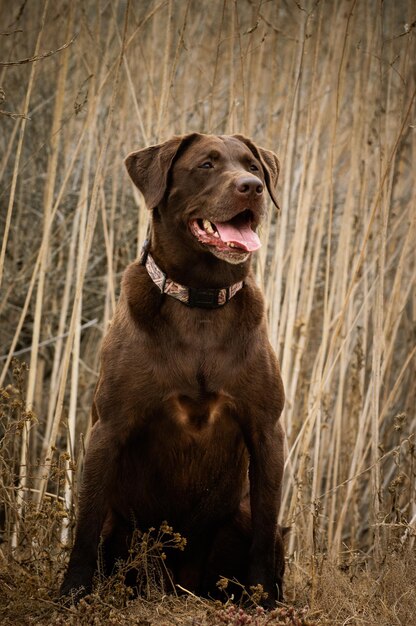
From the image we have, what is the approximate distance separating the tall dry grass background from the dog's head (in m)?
0.55

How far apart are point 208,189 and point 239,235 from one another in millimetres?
205

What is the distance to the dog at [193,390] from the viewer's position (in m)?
2.84

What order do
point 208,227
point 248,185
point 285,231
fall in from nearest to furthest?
point 248,185
point 208,227
point 285,231

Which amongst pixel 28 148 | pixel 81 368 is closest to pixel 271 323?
pixel 81 368

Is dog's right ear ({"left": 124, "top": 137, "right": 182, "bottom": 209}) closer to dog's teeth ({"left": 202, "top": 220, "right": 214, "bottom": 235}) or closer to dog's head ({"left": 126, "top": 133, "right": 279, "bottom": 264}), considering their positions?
dog's head ({"left": 126, "top": 133, "right": 279, "bottom": 264})

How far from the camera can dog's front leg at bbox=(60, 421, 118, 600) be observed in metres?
2.84

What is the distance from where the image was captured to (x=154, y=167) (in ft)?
10.1

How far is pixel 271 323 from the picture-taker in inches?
162

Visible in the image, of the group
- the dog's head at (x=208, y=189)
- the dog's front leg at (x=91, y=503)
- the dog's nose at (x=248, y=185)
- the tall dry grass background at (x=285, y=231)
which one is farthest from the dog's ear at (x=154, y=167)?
the dog's front leg at (x=91, y=503)

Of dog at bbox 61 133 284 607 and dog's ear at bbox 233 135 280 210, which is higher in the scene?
dog's ear at bbox 233 135 280 210

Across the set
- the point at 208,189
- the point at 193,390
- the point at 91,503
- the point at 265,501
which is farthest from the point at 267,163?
the point at 91,503

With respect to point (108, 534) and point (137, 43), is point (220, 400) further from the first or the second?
point (137, 43)

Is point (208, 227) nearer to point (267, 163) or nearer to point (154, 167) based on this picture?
point (154, 167)

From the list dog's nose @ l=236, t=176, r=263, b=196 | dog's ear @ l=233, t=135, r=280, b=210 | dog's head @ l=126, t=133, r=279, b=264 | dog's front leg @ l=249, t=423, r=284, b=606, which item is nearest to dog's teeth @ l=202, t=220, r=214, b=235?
dog's head @ l=126, t=133, r=279, b=264
